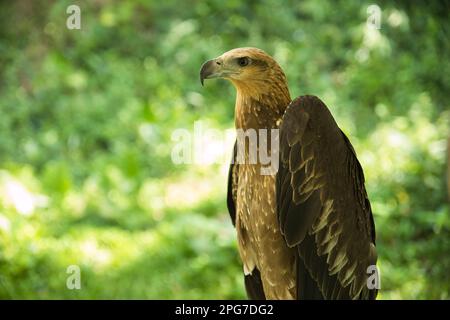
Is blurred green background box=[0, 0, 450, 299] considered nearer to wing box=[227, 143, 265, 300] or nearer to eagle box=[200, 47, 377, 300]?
wing box=[227, 143, 265, 300]

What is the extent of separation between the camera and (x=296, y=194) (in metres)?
2.07

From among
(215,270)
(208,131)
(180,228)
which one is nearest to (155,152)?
(208,131)

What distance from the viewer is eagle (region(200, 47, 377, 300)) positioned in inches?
79.8

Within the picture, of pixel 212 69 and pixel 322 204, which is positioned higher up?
pixel 212 69

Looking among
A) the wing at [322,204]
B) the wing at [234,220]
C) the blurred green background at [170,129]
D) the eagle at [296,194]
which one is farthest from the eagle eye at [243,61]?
the blurred green background at [170,129]

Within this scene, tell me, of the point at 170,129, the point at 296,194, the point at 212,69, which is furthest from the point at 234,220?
the point at 170,129

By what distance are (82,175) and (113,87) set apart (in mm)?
1252

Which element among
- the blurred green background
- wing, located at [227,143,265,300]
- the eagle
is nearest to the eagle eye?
the eagle

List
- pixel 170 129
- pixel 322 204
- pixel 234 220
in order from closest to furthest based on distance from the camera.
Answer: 1. pixel 322 204
2. pixel 234 220
3. pixel 170 129

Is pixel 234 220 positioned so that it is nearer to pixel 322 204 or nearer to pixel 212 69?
pixel 322 204

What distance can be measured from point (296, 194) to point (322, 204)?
0.37 feet

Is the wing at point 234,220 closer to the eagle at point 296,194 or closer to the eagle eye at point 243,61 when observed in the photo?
the eagle at point 296,194

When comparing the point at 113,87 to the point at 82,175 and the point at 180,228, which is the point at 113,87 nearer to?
the point at 82,175
